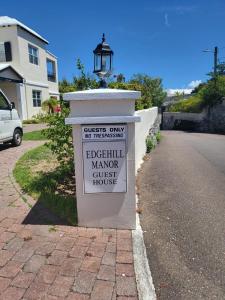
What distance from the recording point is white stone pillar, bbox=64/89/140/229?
3520 mm

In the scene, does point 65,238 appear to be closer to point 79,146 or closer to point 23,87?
point 79,146

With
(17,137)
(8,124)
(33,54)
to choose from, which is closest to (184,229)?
(8,124)

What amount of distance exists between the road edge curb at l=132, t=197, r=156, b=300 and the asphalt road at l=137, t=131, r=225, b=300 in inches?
3.0

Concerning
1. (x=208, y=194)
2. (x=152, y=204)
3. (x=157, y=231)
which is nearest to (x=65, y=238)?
(x=157, y=231)

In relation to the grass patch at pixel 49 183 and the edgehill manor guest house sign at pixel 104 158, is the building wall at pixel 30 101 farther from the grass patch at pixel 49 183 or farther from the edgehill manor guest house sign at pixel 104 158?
the edgehill manor guest house sign at pixel 104 158

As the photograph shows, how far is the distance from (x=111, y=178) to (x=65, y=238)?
3.17 ft

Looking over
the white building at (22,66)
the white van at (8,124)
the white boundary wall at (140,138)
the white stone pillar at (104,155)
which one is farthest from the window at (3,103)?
the white building at (22,66)

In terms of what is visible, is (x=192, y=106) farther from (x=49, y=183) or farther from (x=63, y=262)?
(x=63, y=262)

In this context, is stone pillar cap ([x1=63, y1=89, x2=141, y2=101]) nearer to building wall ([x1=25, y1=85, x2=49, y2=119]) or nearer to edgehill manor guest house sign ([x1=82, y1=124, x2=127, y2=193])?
edgehill manor guest house sign ([x1=82, y1=124, x2=127, y2=193])

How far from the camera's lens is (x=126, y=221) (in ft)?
12.7

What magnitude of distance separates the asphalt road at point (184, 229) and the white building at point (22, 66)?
1463cm

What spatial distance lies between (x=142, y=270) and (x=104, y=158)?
4.76 ft

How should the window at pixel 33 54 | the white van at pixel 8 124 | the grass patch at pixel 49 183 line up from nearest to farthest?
the grass patch at pixel 49 183
the white van at pixel 8 124
the window at pixel 33 54

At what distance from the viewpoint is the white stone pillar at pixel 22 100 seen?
66.0ft
